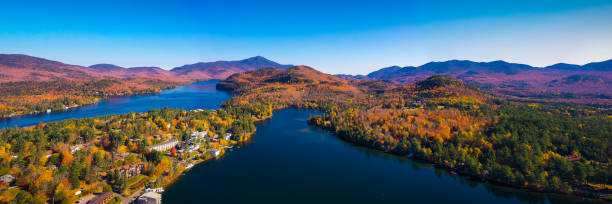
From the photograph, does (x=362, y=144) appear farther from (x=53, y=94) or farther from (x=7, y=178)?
(x=53, y=94)

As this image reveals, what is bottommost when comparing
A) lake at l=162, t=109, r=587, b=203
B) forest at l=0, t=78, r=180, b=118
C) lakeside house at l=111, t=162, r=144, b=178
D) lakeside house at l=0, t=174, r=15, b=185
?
lake at l=162, t=109, r=587, b=203

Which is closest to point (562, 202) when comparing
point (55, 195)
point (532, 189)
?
point (532, 189)

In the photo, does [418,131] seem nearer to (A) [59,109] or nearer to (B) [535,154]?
(B) [535,154]

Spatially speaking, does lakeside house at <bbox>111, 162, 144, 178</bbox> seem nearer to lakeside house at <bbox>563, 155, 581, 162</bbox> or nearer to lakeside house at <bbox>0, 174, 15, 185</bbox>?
lakeside house at <bbox>0, 174, 15, 185</bbox>

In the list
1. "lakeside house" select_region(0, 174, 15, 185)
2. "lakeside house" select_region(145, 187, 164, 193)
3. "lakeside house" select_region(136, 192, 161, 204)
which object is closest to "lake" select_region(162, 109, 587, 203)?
"lakeside house" select_region(145, 187, 164, 193)

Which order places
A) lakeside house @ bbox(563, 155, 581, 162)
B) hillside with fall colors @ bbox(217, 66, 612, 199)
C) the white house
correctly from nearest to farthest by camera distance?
the white house
hillside with fall colors @ bbox(217, 66, 612, 199)
lakeside house @ bbox(563, 155, 581, 162)

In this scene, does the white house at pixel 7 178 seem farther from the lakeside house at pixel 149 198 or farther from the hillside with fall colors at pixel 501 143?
the hillside with fall colors at pixel 501 143
